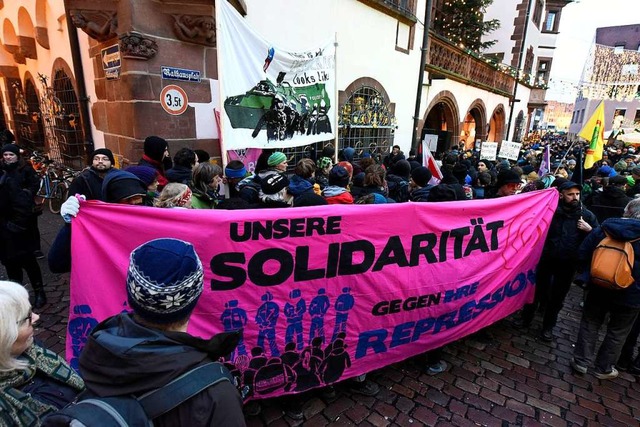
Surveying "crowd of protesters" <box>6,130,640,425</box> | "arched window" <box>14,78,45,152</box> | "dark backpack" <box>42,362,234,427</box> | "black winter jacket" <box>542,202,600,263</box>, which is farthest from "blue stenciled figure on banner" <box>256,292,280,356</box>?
"arched window" <box>14,78,45,152</box>

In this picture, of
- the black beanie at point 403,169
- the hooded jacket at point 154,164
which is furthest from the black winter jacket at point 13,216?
A: the black beanie at point 403,169

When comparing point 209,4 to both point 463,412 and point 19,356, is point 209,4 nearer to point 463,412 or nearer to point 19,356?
point 19,356

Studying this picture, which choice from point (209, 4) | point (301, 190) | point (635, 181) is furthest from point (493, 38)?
point (301, 190)

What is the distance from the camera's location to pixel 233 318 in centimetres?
229

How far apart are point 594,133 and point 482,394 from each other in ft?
18.0

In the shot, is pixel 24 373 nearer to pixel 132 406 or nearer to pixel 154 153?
pixel 132 406

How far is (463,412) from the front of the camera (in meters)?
2.73

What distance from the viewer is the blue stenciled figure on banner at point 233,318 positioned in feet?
7.45

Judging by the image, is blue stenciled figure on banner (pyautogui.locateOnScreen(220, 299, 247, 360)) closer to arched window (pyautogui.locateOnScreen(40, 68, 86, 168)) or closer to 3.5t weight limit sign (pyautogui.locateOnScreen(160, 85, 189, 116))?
3.5t weight limit sign (pyautogui.locateOnScreen(160, 85, 189, 116))

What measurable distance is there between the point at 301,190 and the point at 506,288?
7.42 ft

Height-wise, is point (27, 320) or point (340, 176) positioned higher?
point (340, 176)

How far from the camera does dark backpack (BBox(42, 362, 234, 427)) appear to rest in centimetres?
89

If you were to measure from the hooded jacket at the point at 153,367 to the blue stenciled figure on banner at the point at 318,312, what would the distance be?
1422 mm

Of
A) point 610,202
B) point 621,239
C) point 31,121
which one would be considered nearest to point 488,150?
point 610,202
